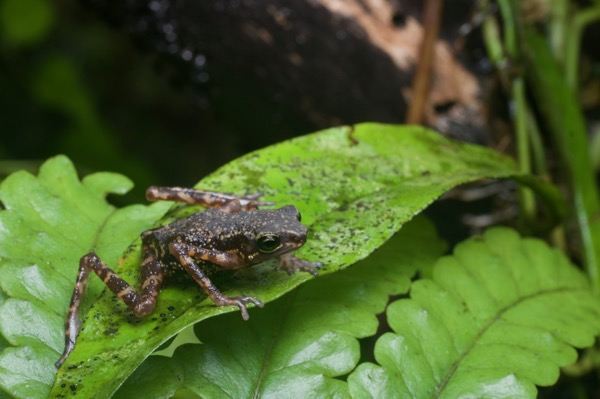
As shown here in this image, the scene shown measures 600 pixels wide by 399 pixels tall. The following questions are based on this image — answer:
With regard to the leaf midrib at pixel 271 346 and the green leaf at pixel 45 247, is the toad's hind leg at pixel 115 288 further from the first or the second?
the leaf midrib at pixel 271 346

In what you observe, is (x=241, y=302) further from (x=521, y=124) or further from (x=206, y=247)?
(x=521, y=124)

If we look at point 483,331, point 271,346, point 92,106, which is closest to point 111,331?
point 271,346

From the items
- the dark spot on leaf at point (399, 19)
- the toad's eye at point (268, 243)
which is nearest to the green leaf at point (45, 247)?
the toad's eye at point (268, 243)

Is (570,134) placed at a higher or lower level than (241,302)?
higher

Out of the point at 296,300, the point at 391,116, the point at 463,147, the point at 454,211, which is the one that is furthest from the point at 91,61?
the point at 296,300

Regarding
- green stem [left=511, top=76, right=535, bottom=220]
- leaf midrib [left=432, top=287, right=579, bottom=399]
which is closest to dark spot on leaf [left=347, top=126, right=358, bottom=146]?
leaf midrib [left=432, top=287, right=579, bottom=399]

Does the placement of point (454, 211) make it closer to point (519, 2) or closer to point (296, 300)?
point (519, 2)
